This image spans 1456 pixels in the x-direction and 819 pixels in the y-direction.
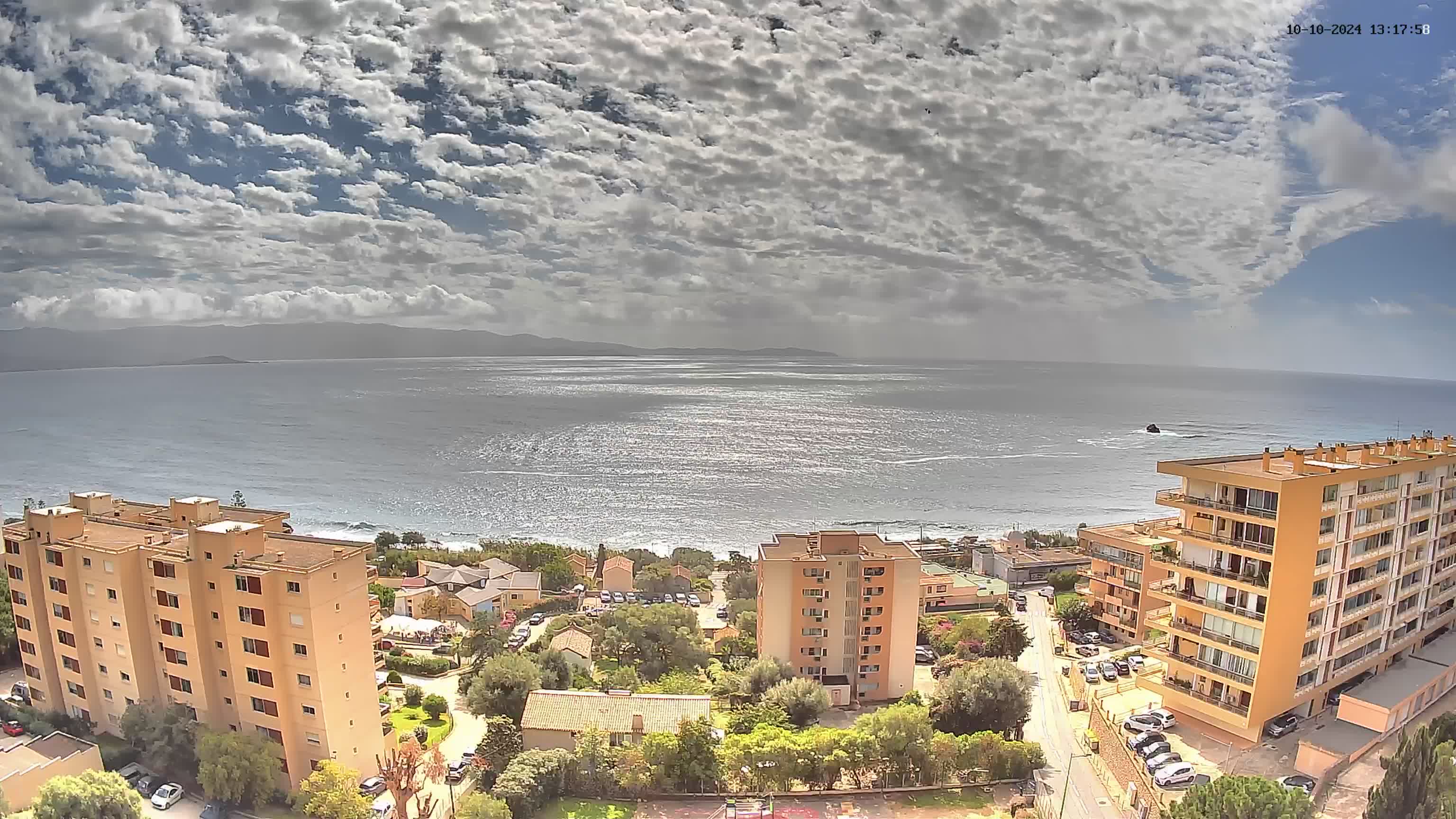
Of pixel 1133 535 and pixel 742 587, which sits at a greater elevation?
pixel 1133 535

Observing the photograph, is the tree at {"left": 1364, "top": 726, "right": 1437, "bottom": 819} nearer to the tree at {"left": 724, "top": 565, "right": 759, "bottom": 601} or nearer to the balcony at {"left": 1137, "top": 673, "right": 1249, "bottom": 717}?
the balcony at {"left": 1137, "top": 673, "right": 1249, "bottom": 717}

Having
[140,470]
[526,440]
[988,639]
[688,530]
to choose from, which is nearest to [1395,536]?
[988,639]

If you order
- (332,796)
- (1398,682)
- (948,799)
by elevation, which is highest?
(1398,682)

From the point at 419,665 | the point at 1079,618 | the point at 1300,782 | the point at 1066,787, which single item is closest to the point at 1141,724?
the point at 1066,787

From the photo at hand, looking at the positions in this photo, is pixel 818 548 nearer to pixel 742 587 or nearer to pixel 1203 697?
pixel 1203 697

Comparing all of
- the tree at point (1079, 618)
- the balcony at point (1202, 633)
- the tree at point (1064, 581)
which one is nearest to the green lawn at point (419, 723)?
the balcony at point (1202, 633)

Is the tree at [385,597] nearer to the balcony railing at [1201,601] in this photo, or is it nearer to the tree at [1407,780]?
the balcony railing at [1201,601]

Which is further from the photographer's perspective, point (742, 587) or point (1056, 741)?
point (742, 587)
